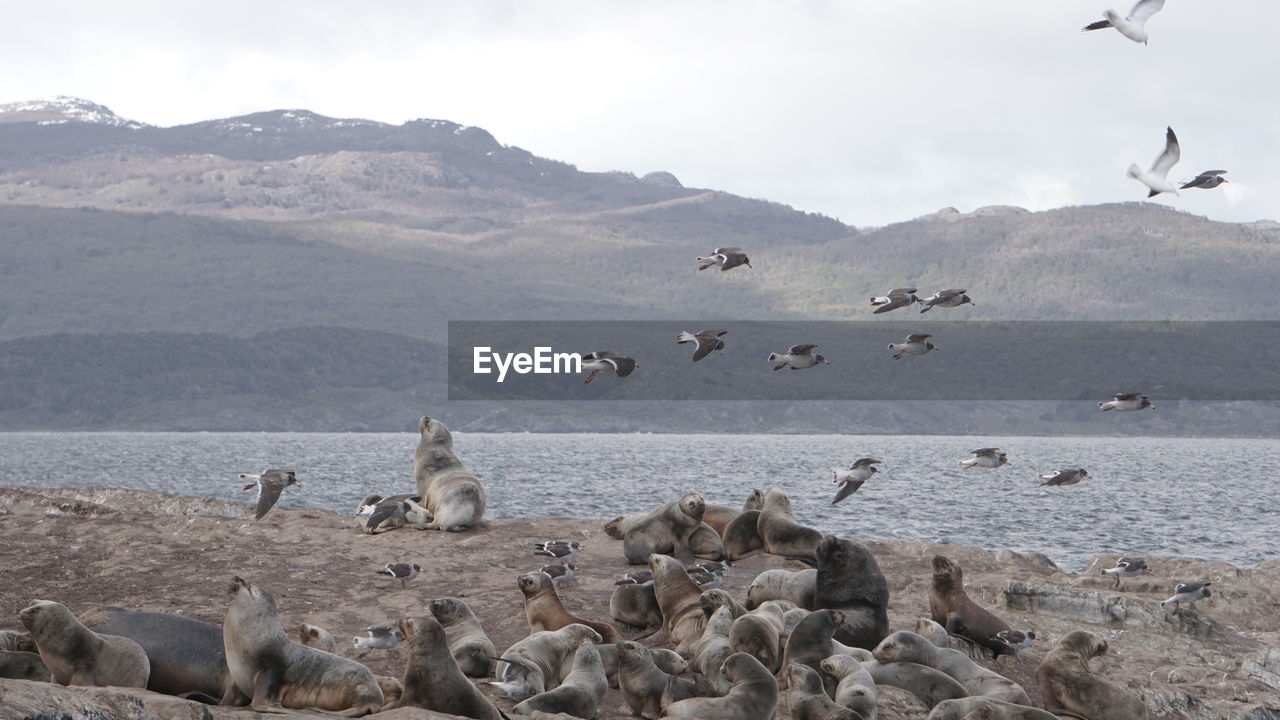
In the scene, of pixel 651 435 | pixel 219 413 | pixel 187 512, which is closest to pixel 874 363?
pixel 651 435

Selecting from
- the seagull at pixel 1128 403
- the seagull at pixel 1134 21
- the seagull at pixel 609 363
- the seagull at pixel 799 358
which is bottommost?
the seagull at pixel 1128 403

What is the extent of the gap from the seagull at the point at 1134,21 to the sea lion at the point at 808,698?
7.50 m

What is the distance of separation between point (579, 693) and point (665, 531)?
575cm

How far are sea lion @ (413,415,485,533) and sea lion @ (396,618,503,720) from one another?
765 centimetres

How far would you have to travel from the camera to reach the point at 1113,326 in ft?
650

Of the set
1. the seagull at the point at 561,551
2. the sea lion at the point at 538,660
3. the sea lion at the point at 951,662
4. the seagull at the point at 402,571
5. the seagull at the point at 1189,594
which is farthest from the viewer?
the seagull at the point at 561,551

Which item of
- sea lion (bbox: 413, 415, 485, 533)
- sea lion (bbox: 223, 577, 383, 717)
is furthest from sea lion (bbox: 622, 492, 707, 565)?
sea lion (bbox: 223, 577, 383, 717)

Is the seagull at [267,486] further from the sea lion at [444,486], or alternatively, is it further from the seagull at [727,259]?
the seagull at [727,259]

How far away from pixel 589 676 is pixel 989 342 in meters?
188

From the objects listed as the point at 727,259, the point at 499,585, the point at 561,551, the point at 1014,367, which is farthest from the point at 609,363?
the point at 1014,367

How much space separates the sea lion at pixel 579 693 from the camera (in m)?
8.93

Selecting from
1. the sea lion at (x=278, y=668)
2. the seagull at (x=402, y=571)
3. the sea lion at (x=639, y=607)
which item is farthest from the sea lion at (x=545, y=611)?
the sea lion at (x=278, y=668)

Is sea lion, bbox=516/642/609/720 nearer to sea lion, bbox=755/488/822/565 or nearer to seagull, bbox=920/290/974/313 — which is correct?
sea lion, bbox=755/488/822/565

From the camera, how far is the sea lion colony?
28.5ft
